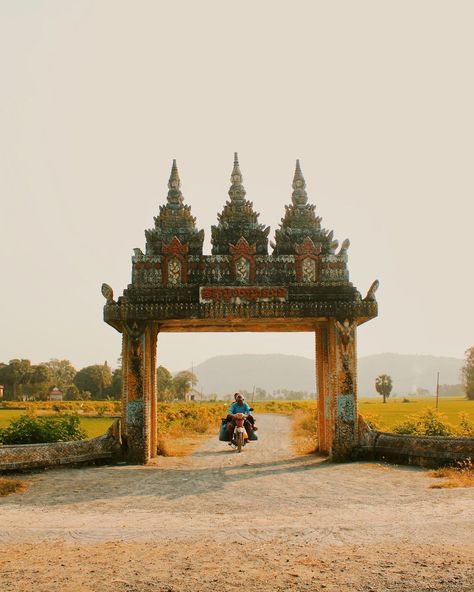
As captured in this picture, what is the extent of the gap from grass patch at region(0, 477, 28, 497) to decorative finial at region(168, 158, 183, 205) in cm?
973

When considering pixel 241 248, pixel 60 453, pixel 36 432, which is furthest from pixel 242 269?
pixel 36 432

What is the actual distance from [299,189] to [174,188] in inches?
158

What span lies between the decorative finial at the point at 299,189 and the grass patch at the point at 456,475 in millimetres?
9040

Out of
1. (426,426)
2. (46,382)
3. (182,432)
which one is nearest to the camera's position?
(426,426)

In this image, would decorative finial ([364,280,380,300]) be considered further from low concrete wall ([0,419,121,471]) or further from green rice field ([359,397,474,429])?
low concrete wall ([0,419,121,471])

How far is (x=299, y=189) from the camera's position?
19234 mm

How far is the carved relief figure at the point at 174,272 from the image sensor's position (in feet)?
57.7

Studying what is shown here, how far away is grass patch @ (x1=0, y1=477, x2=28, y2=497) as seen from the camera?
12.0 metres

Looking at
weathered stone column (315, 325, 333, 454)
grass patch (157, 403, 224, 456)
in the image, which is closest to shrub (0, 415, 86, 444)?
grass patch (157, 403, 224, 456)

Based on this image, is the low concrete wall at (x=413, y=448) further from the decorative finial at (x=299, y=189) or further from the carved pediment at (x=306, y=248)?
the decorative finial at (x=299, y=189)

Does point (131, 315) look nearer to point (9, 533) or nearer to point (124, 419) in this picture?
point (124, 419)

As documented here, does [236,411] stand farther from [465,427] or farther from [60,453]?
[465,427]

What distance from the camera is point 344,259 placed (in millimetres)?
17906

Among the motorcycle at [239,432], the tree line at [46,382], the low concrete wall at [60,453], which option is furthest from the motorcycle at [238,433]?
the tree line at [46,382]
